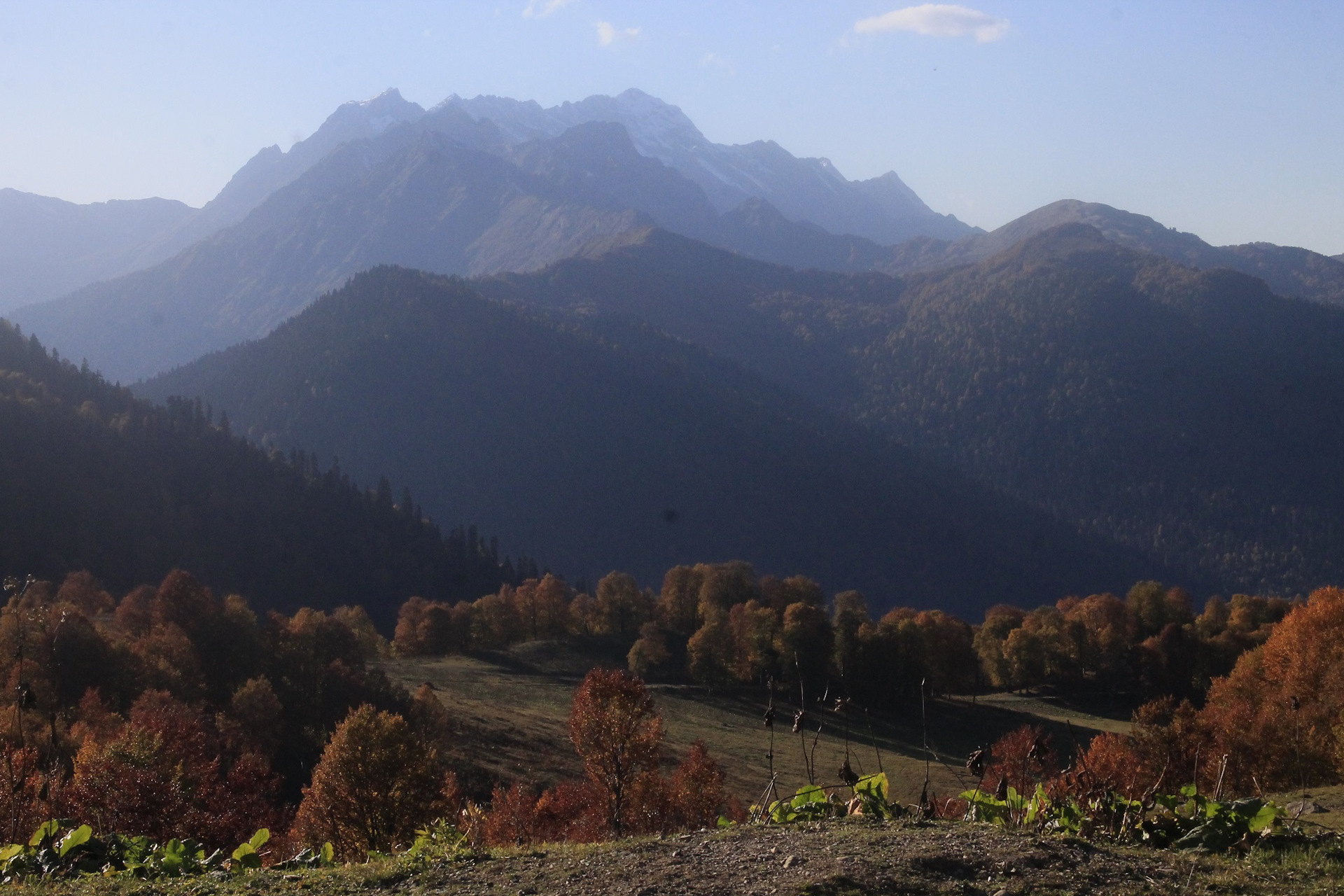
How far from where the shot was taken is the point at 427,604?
135 m

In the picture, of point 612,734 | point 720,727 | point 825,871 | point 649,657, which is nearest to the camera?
point 825,871

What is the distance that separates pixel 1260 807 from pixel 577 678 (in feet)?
320

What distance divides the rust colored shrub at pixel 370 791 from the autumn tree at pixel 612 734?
5.68m

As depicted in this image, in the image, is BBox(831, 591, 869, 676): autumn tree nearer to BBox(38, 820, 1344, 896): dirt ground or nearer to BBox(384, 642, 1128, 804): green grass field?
BBox(384, 642, 1128, 804): green grass field

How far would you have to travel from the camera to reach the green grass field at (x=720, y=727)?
6353 cm

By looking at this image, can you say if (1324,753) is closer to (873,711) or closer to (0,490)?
(873,711)

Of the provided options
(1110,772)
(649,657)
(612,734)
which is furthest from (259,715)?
(649,657)

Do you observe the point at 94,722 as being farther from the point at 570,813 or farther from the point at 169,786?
the point at 169,786

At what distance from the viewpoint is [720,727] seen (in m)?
85.2

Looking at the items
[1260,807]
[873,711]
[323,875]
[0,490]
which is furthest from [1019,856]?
[0,490]

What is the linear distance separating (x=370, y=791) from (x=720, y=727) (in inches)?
2029

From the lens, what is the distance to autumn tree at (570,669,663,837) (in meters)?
38.3

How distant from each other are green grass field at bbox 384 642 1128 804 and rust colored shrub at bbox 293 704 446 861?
19.7 meters

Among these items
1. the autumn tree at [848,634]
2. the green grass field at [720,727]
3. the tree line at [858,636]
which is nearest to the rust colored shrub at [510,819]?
the green grass field at [720,727]
